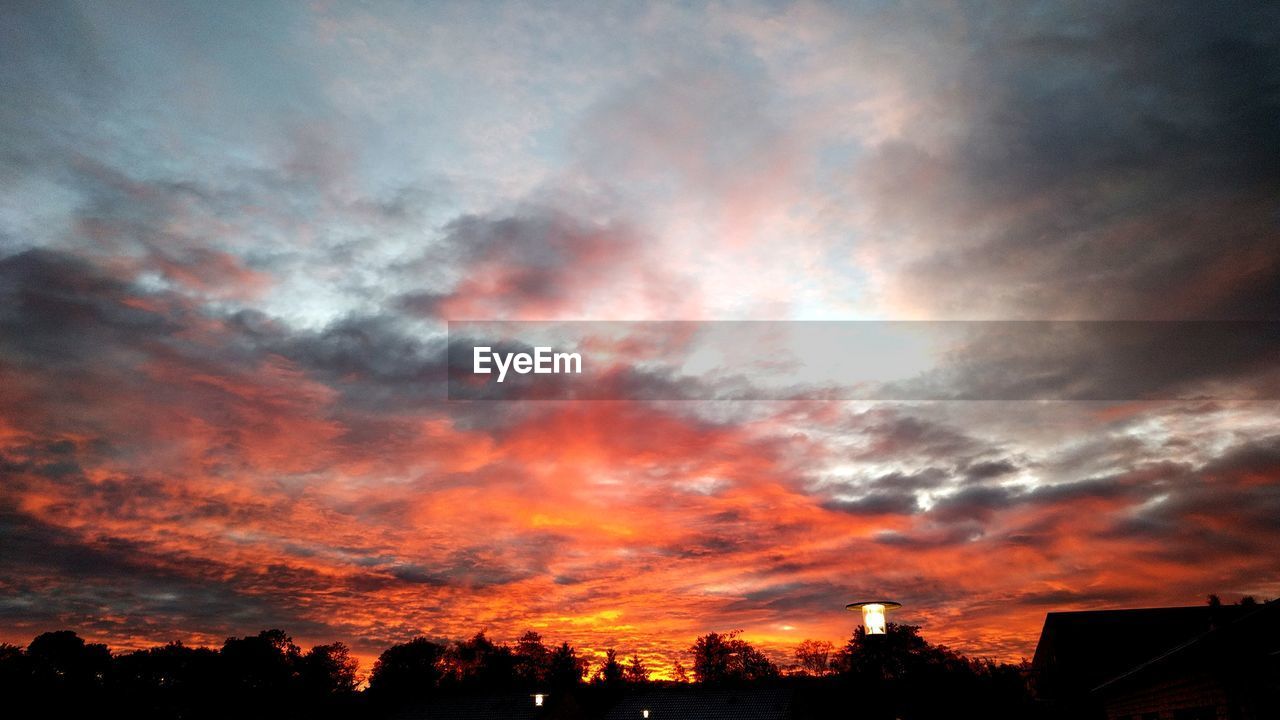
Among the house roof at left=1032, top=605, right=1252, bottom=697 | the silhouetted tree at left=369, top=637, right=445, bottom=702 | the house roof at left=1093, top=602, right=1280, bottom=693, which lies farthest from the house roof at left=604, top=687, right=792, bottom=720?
the silhouetted tree at left=369, top=637, right=445, bottom=702

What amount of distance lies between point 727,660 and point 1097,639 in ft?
239

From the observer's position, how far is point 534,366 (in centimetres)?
2078

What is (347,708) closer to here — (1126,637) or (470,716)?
(470,716)


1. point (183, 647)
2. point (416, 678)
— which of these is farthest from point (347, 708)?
point (183, 647)

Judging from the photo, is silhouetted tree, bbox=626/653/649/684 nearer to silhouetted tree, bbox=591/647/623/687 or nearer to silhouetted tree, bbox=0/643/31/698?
silhouetted tree, bbox=591/647/623/687

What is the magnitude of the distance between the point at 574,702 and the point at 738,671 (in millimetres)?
53992

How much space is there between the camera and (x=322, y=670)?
395 ft

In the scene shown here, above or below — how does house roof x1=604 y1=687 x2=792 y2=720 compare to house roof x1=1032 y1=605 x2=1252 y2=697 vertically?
below

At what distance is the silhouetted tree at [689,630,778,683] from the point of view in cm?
10856

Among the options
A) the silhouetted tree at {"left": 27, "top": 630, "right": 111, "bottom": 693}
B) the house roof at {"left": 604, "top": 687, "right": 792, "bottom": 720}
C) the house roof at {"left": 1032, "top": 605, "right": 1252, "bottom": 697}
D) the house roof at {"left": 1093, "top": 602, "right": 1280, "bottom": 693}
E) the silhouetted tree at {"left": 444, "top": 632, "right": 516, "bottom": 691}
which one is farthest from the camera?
the silhouetted tree at {"left": 444, "top": 632, "right": 516, "bottom": 691}

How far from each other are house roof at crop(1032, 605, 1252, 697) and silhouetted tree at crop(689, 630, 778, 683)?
66.4 meters

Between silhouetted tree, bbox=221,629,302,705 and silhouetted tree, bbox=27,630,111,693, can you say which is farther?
silhouetted tree, bbox=221,629,302,705

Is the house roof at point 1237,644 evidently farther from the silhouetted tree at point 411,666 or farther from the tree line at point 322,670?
the silhouetted tree at point 411,666

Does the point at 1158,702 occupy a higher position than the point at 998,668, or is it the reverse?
the point at 1158,702
